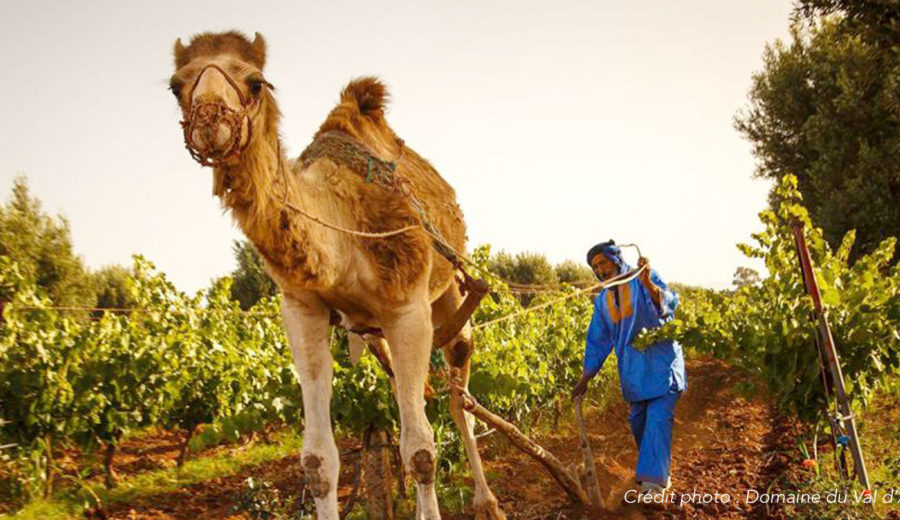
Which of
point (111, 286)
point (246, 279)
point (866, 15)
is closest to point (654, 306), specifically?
point (866, 15)

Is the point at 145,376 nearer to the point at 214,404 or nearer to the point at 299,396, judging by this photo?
the point at 214,404

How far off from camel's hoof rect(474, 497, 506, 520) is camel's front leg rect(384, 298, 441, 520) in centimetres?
105

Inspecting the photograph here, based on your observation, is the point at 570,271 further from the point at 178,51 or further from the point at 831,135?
the point at 178,51

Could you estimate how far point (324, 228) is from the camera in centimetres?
460

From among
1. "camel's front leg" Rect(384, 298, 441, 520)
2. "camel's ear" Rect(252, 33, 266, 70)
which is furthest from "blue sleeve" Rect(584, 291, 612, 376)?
"camel's ear" Rect(252, 33, 266, 70)

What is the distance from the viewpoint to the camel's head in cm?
375

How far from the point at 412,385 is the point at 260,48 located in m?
1.99

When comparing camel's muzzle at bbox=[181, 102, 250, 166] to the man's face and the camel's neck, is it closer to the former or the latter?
the camel's neck

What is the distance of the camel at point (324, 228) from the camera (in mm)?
3994

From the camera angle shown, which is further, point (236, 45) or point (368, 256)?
point (368, 256)

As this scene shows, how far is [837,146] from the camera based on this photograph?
70.3 ft

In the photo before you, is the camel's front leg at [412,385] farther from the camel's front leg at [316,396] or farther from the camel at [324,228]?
the camel's front leg at [316,396]

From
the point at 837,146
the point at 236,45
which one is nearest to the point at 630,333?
the point at 236,45

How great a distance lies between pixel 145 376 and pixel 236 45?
18.7 ft
